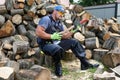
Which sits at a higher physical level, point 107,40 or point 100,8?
point 107,40

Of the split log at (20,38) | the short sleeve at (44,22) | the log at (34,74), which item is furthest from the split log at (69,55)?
the log at (34,74)

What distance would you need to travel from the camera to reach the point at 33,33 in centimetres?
643

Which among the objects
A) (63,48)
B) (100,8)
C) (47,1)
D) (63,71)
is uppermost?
(47,1)

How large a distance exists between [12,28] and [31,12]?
55cm

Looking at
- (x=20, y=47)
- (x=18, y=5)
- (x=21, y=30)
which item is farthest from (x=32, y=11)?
(x=20, y=47)

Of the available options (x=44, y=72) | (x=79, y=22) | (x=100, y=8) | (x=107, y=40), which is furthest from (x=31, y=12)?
(x=100, y=8)

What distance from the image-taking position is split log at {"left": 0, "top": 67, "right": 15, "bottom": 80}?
4.61 metres

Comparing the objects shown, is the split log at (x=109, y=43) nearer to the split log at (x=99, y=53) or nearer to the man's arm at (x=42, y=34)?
the split log at (x=99, y=53)

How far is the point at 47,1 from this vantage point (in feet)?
22.9

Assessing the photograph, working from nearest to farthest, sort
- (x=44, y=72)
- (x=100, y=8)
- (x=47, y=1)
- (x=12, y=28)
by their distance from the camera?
(x=44, y=72)
(x=12, y=28)
(x=47, y=1)
(x=100, y=8)

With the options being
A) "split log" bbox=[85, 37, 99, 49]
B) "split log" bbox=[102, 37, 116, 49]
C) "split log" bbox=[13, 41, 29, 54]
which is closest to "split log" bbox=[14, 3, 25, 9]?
"split log" bbox=[13, 41, 29, 54]

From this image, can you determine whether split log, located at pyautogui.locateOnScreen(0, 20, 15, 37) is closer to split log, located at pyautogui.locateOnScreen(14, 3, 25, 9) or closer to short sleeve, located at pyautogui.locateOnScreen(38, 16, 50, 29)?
split log, located at pyautogui.locateOnScreen(14, 3, 25, 9)

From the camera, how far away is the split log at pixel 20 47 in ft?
18.9

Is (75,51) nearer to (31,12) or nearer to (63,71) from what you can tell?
(63,71)
